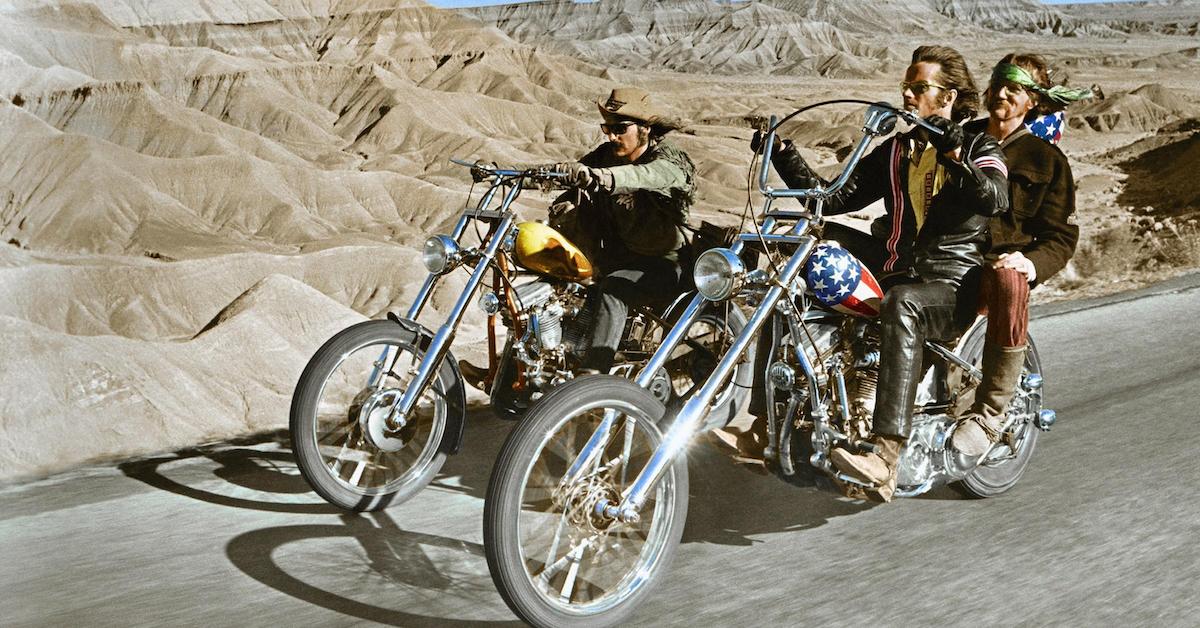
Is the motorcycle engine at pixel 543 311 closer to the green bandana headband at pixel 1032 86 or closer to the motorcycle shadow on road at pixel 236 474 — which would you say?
the motorcycle shadow on road at pixel 236 474

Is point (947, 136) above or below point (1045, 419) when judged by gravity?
above

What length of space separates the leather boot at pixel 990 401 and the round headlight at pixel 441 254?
215 cm

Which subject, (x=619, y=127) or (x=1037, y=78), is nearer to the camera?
(x=1037, y=78)

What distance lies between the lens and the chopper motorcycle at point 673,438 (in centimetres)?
334

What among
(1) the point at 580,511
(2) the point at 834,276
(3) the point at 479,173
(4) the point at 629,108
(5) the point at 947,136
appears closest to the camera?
(1) the point at 580,511

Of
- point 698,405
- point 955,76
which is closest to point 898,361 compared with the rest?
point 698,405

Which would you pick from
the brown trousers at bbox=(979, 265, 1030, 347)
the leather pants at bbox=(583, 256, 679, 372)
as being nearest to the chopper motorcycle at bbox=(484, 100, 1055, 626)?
the brown trousers at bbox=(979, 265, 1030, 347)

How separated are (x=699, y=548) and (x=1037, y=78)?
2.77 m

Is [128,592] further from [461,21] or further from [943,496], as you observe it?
[461,21]

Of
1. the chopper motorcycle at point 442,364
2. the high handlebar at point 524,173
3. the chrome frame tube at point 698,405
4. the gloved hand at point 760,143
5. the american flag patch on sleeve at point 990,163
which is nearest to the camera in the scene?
the chrome frame tube at point 698,405

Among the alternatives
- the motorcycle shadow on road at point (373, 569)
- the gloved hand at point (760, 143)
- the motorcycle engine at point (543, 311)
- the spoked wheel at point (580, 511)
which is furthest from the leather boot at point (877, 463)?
the motorcycle engine at point (543, 311)

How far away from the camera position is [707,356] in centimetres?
569

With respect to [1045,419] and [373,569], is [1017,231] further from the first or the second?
[373,569]

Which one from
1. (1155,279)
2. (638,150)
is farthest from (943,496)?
(1155,279)
